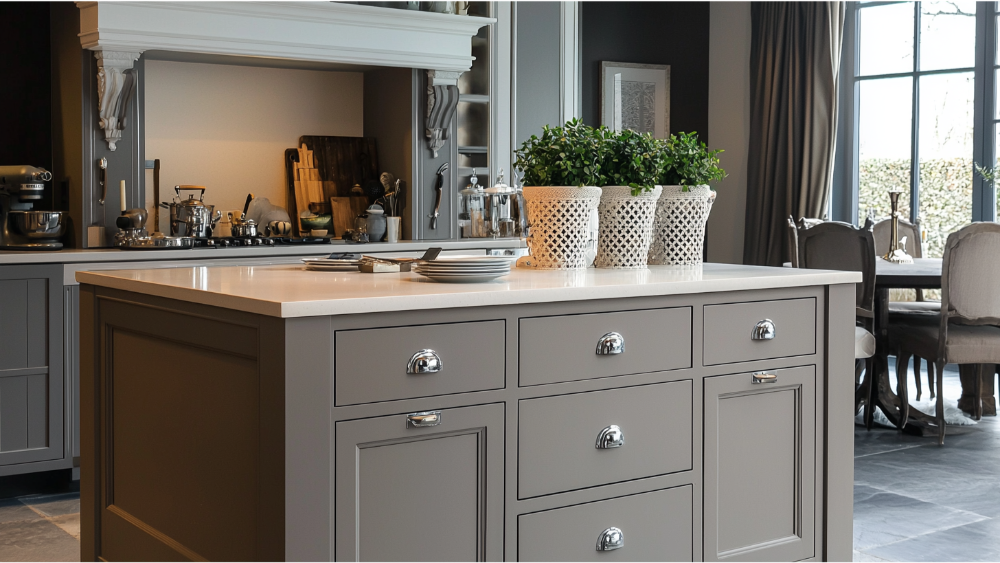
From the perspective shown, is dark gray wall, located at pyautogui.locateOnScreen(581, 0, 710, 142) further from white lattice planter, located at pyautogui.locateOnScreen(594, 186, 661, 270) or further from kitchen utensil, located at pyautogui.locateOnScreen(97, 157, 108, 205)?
white lattice planter, located at pyautogui.locateOnScreen(594, 186, 661, 270)

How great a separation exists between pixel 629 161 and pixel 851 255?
2.12m

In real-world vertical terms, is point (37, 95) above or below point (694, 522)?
above

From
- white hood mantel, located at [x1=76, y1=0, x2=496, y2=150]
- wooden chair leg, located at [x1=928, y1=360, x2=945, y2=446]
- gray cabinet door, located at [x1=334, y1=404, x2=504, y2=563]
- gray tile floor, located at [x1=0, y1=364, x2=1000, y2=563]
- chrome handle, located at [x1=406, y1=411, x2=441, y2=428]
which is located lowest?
gray tile floor, located at [x1=0, y1=364, x2=1000, y2=563]

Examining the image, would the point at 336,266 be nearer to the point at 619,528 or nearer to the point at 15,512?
the point at 619,528

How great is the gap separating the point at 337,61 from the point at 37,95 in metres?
1.37

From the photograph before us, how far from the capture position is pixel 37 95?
436 centimetres

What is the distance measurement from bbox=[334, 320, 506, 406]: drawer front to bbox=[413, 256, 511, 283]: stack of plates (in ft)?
0.58

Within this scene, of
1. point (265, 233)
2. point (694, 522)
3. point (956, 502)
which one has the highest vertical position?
point (265, 233)

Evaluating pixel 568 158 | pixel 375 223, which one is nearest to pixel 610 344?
pixel 568 158

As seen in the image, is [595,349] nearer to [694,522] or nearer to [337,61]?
[694,522]

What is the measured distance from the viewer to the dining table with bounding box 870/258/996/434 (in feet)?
14.2

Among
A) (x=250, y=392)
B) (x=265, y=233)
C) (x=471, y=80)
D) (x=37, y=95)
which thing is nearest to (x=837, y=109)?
(x=471, y=80)

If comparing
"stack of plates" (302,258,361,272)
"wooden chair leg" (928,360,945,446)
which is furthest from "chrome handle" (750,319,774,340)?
"wooden chair leg" (928,360,945,446)

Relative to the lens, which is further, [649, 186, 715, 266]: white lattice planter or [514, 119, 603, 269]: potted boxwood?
[649, 186, 715, 266]: white lattice planter
